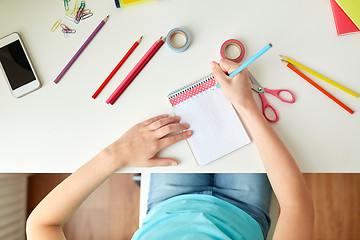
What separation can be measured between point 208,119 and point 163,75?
6.6 inches

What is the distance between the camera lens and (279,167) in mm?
745

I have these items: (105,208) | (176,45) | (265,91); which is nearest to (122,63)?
(176,45)

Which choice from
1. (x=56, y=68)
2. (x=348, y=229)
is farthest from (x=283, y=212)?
(x=348, y=229)

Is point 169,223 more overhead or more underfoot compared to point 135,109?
more underfoot

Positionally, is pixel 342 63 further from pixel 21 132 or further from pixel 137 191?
pixel 137 191

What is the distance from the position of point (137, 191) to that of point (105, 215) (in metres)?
0.20

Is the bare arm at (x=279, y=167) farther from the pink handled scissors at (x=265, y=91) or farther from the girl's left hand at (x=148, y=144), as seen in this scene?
the girl's left hand at (x=148, y=144)

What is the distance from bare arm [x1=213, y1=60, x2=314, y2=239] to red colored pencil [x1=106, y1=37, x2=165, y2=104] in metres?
0.18

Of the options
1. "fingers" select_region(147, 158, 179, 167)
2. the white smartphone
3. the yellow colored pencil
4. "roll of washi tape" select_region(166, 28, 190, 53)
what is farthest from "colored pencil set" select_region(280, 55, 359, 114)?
the white smartphone

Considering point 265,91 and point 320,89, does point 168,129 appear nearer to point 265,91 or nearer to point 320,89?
point 265,91

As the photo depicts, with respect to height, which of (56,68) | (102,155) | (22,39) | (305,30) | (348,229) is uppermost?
(22,39)

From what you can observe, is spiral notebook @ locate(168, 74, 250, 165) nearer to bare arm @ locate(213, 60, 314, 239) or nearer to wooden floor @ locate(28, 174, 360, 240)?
bare arm @ locate(213, 60, 314, 239)

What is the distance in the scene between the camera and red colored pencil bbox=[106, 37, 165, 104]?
828 mm

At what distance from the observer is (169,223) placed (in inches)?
31.7
